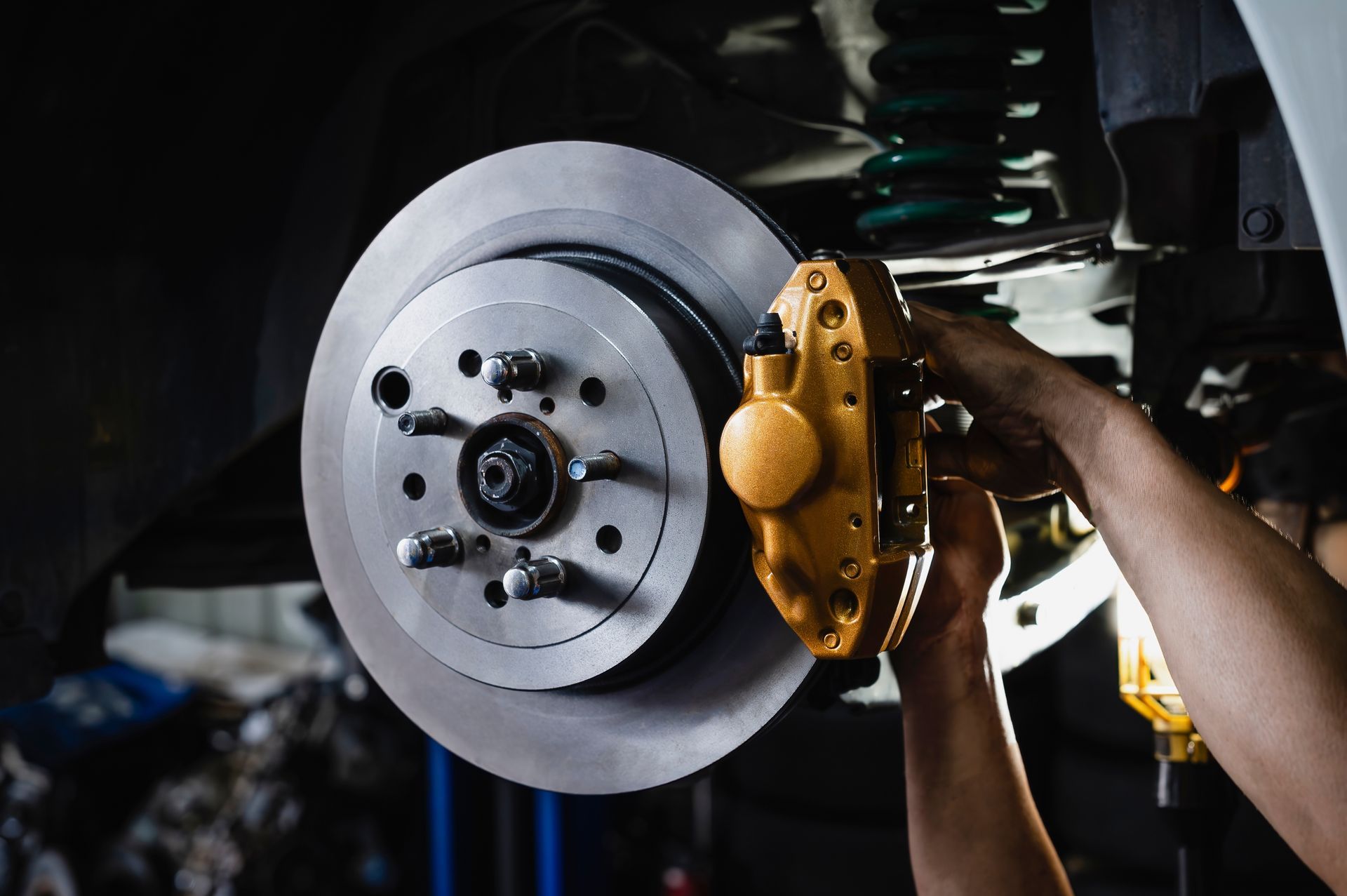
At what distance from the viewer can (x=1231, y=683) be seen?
22.2 inches

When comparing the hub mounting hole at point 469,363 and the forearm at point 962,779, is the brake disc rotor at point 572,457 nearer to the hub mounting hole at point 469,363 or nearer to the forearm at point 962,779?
the hub mounting hole at point 469,363

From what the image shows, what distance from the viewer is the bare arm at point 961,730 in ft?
2.65

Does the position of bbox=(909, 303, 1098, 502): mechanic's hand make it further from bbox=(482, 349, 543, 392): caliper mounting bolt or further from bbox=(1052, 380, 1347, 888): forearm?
bbox=(482, 349, 543, 392): caliper mounting bolt

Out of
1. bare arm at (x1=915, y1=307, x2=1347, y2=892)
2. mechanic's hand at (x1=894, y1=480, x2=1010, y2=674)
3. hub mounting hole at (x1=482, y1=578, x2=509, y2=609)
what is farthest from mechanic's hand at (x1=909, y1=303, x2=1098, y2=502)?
hub mounting hole at (x1=482, y1=578, x2=509, y2=609)

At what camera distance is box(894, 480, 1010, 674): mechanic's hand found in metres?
0.81

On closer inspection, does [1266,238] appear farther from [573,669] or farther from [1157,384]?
[573,669]

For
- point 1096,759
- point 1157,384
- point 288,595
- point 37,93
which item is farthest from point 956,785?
point 288,595

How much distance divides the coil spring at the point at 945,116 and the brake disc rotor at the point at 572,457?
9.0 inches

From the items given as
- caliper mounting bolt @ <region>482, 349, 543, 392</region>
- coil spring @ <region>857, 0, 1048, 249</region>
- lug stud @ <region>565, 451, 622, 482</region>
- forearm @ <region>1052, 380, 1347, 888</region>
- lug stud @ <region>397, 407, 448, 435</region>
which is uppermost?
coil spring @ <region>857, 0, 1048, 249</region>

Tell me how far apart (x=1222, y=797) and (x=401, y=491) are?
0.67m

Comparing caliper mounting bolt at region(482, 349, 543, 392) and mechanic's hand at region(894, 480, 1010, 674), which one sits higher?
caliper mounting bolt at region(482, 349, 543, 392)

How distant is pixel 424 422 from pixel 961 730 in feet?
1.42

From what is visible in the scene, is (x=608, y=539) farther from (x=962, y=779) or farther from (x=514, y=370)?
(x=962, y=779)

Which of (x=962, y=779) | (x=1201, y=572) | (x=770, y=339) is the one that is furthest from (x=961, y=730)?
(x=770, y=339)
